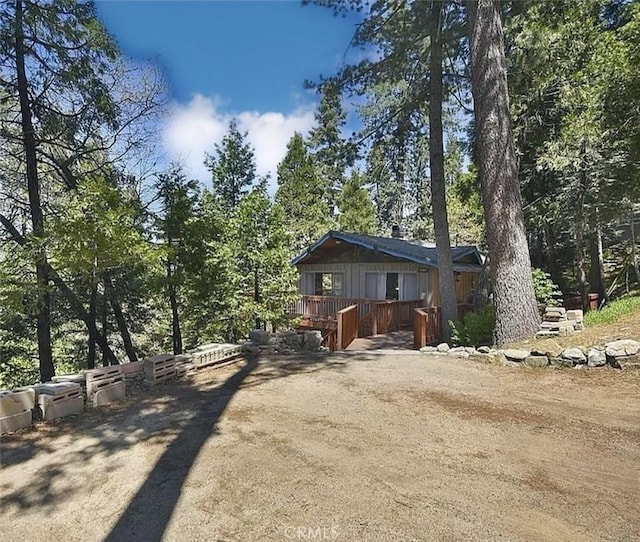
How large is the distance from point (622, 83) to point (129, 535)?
1123cm

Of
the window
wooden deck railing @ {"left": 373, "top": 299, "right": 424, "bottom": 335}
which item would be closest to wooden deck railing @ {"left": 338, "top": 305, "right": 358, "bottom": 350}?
wooden deck railing @ {"left": 373, "top": 299, "right": 424, "bottom": 335}

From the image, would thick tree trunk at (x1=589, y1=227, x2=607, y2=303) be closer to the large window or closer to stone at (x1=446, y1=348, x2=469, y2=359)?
the large window

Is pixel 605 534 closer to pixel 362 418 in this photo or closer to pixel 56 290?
pixel 362 418

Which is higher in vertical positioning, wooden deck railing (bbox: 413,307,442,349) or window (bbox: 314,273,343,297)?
window (bbox: 314,273,343,297)

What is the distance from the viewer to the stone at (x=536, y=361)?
238 inches

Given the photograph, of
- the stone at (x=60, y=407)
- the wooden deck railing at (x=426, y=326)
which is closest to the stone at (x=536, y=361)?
the wooden deck railing at (x=426, y=326)

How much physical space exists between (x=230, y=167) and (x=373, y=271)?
38.3 ft

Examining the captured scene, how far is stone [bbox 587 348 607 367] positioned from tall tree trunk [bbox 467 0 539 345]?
152cm

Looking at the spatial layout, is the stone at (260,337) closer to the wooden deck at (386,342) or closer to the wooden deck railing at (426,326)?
the wooden deck at (386,342)

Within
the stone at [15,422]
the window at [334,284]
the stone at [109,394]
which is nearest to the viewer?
the stone at [15,422]

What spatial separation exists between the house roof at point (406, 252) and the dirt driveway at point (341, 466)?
713cm

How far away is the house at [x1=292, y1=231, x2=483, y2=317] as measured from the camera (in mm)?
12906

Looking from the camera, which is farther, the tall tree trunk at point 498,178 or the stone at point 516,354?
the tall tree trunk at point 498,178

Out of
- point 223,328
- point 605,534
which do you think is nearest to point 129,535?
point 605,534
